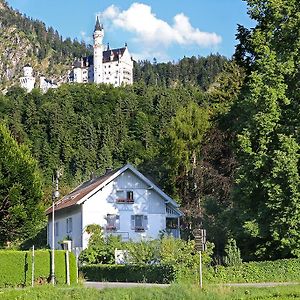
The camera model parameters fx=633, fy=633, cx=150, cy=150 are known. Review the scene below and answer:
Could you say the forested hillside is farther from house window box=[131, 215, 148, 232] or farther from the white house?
house window box=[131, 215, 148, 232]

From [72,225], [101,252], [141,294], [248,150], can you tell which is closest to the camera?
[141,294]

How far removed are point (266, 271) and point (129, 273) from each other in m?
8.08

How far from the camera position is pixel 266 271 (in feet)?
95.1

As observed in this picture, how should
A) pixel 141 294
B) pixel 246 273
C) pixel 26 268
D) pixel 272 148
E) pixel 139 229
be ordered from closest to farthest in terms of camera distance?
pixel 141 294 → pixel 246 273 → pixel 272 148 → pixel 26 268 → pixel 139 229

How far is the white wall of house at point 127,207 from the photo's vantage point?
48.7 meters

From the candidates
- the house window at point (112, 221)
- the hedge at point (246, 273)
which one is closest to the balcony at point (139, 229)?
the house window at point (112, 221)

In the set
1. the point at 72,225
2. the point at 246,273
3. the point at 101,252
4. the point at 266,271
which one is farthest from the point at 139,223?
the point at 266,271

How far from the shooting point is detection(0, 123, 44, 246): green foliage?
4216cm

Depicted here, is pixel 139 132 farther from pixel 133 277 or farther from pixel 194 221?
pixel 133 277

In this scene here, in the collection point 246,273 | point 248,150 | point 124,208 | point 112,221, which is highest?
point 248,150

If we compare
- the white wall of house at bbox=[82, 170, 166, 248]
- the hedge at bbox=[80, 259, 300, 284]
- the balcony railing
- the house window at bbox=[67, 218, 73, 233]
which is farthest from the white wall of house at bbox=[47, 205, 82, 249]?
the hedge at bbox=[80, 259, 300, 284]

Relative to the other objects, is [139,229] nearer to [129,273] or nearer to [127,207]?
[127,207]

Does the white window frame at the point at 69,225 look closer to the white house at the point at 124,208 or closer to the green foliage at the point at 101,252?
the white house at the point at 124,208

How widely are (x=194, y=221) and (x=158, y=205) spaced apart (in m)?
3.84
